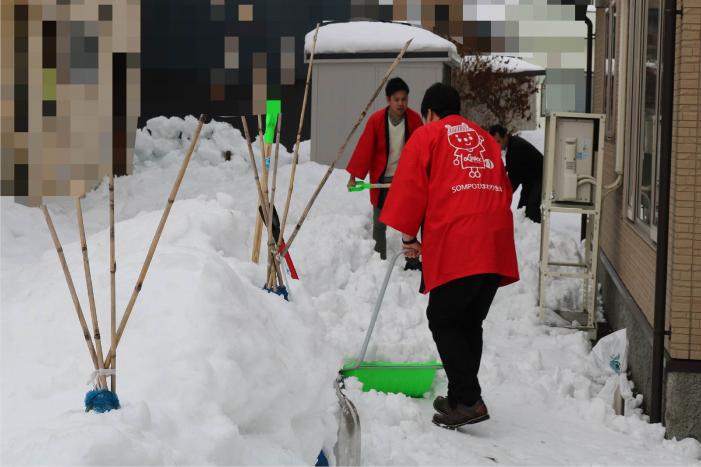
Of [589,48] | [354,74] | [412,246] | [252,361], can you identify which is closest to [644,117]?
[412,246]

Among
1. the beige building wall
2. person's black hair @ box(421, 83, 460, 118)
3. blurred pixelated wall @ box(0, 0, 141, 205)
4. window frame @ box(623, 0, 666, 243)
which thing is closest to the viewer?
the beige building wall

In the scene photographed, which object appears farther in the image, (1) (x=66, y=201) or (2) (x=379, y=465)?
(1) (x=66, y=201)

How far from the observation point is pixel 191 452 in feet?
9.12

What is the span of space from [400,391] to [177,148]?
32.9 feet

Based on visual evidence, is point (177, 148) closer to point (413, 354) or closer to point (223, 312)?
point (413, 354)

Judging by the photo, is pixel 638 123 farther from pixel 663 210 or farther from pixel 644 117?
pixel 663 210

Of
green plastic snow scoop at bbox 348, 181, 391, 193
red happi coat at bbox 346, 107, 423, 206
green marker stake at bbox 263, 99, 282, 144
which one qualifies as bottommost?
green plastic snow scoop at bbox 348, 181, 391, 193

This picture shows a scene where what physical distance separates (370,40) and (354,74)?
496 mm

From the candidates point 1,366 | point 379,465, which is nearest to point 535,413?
point 379,465

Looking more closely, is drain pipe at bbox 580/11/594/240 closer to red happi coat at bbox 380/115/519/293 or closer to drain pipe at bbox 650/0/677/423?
drain pipe at bbox 650/0/677/423

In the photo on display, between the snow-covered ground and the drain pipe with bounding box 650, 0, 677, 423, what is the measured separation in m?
0.26

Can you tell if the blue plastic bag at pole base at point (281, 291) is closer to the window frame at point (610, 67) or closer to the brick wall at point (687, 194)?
the brick wall at point (687, 194)

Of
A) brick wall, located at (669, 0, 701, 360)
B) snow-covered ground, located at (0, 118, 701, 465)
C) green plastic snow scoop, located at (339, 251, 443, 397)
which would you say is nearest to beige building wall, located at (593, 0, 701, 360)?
brick wall, located at (669, 0, 701, 360)

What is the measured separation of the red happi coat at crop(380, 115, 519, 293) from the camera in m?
5.52
